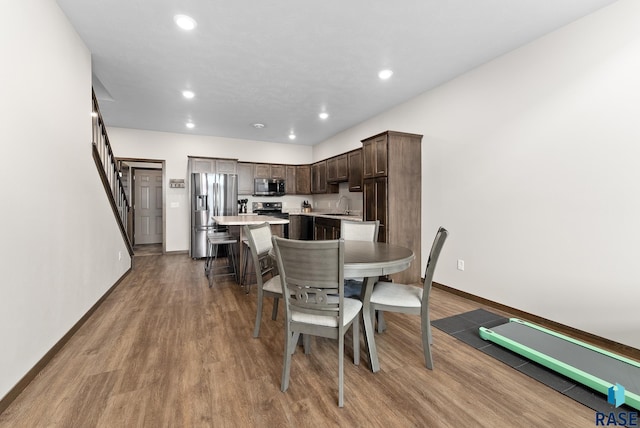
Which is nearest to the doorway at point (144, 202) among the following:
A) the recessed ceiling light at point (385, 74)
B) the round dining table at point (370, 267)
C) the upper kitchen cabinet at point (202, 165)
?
the upper kitchen cabinet at point (202, 165)

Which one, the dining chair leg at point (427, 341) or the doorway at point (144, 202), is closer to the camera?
the dining chair leg at point (427, 341)

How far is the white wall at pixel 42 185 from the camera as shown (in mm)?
1656

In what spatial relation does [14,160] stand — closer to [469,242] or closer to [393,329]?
[393,329]

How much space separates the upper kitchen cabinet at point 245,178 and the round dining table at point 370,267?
5036 mm

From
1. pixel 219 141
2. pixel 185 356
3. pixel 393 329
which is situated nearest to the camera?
pixel 185 356

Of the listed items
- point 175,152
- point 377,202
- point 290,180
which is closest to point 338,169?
point 290,180

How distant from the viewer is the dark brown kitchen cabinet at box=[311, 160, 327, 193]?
6613mm

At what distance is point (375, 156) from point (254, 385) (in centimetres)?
330

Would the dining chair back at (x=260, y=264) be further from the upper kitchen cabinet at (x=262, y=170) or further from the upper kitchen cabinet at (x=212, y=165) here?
the upper kitchen cabinet at (x=262, y=170)

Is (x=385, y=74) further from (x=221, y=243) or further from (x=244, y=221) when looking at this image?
(x=221, y=243)

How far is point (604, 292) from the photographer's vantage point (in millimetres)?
2322

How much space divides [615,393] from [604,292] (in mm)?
1107

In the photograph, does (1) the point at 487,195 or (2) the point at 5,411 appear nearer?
(2) the point at 5,411

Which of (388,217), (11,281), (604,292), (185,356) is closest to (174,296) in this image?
(185,356)
